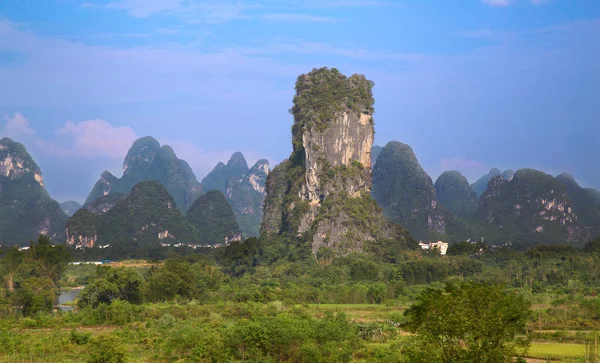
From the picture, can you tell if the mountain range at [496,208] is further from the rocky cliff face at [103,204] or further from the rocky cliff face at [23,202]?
the rocky cliff face at [23,202]

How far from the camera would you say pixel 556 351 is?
76.5ft

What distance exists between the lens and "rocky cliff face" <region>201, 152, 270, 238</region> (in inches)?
5113

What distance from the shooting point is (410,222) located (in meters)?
89.4

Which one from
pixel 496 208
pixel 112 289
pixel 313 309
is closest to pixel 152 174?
pixel 496 208

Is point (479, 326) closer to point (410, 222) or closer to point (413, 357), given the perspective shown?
point (413, 357)

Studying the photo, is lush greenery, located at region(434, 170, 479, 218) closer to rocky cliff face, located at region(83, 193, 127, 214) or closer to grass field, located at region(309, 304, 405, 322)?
rocky cliff face, located at region(83, 193, 127, 214)

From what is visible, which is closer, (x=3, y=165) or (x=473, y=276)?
(x=473, y=276)

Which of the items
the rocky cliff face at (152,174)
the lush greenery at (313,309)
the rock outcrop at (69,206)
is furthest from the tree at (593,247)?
the rock outcrop at (69,206)

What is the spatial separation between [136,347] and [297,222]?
115 feet

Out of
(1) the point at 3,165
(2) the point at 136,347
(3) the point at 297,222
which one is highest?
(1) the point at 3,165

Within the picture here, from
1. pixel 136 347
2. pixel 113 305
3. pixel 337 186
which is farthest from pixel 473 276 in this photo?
pixel 136 347

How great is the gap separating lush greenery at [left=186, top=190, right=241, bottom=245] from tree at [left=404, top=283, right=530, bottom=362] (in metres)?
76.2

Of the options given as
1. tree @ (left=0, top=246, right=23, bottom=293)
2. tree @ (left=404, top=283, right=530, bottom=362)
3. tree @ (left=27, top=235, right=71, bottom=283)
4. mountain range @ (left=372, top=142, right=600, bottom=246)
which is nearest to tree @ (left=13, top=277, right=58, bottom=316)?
tree @ (left=0, top=246, right=23, bottom=293)

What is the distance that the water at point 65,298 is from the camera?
40.0 m
